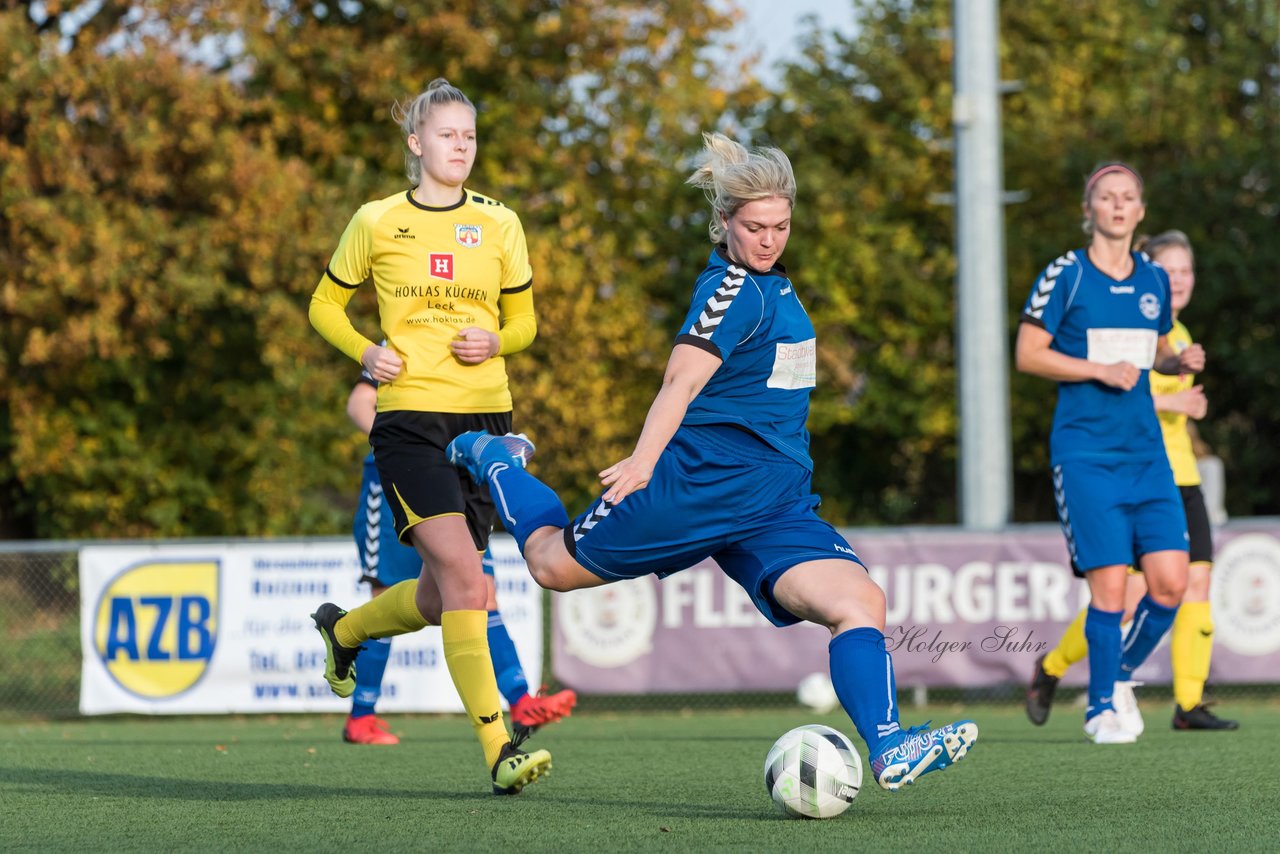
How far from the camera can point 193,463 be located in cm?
1805

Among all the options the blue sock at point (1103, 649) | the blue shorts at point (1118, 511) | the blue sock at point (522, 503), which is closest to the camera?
the blue sock at point (522, 503)

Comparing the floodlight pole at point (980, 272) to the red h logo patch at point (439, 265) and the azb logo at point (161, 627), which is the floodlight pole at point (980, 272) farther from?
the red h logo patch at point (439, 265)

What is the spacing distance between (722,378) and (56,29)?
14930 mm

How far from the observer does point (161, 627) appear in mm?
11266

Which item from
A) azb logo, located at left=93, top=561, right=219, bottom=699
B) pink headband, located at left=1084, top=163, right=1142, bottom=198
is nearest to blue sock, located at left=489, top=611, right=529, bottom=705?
pink headband, located at left=1084, top=163, right=1142, bottom=198

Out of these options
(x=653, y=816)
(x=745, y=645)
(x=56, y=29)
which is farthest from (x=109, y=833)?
(x=56, y=29)

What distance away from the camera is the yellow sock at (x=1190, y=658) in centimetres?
808

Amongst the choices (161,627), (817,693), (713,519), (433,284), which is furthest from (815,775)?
(161,627)

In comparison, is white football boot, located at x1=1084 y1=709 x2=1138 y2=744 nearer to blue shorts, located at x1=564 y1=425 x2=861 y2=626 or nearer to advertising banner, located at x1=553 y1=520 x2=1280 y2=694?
blue shorts, located at x1=564 y1=425 x2=861 y2=626

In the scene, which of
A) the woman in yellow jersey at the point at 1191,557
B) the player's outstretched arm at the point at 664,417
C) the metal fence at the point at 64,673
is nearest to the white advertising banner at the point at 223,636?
the metal fence at the point at 64,673

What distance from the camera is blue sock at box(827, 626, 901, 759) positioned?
4602 millimetres

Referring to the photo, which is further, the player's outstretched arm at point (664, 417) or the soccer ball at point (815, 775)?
the soccer ball at point (815, 775)

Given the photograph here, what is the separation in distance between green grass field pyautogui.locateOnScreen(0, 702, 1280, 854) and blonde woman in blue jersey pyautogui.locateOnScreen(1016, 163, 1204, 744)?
603 mm

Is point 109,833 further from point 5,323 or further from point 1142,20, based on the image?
point 1142,20
